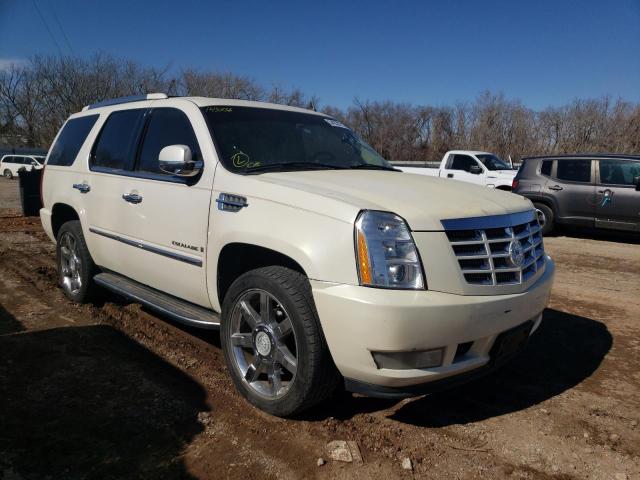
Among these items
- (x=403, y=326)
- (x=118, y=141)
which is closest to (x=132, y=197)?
(x=118, y=141)

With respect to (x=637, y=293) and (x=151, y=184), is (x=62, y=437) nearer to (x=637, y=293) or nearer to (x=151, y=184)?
(x=151, y=184)

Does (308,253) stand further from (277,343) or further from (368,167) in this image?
(368,167)

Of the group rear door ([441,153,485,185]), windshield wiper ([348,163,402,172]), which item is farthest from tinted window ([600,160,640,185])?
windshield wiper ([348,163,402,172])

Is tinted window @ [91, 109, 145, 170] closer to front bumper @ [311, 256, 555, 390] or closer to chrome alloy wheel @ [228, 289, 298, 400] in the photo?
chrome alloy wheel @ [228, 289, 298, 400]

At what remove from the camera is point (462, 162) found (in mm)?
15445

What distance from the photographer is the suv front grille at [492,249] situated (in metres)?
2.54

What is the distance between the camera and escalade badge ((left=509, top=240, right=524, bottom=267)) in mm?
2711

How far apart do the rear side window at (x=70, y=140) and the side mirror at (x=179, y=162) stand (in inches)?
81.9

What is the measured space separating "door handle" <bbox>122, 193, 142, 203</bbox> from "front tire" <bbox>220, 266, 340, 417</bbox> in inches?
51.2

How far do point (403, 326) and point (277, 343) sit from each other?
0.83 meters

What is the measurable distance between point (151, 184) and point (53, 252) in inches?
189

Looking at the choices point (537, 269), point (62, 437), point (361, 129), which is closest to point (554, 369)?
point (537, 269)

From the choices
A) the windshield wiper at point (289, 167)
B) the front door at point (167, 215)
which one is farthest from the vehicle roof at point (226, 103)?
the windshield wiper at point (289, 167)

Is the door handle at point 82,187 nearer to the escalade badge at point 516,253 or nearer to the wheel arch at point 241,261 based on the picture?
the wheel arch at point 241,261
